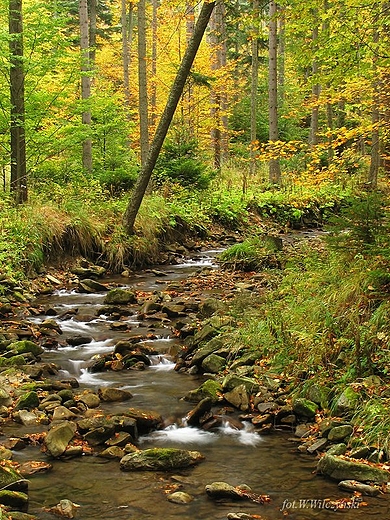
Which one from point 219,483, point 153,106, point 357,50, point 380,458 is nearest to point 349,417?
point 380,458

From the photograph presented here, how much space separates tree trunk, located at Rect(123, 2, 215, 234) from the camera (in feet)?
35.1

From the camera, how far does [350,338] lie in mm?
5805

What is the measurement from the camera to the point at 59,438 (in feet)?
15.7

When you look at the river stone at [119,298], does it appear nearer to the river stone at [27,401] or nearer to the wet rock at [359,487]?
the river stone at [27,401]

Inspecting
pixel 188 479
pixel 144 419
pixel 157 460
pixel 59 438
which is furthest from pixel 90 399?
pixel 188 479

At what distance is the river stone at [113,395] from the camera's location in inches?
234

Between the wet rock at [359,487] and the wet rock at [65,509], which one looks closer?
the wet rock at [65,509]

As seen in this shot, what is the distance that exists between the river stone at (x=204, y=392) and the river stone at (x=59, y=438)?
4.63 ft

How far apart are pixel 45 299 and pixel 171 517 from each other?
6817mm

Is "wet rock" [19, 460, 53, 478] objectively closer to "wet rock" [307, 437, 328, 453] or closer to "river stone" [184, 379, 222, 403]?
"river stone" [184, 379, 222, 403]

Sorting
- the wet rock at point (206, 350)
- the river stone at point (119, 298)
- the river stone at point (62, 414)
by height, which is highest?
the river stone at point (119, 298)

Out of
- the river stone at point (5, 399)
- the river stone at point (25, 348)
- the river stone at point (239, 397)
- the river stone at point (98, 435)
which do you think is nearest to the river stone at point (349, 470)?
the river stone at point (239, 397)

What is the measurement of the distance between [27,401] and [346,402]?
314 cm

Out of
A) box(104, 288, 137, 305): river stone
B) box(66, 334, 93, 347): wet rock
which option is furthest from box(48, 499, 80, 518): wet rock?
box(104, 288, 137, 305): river stone
